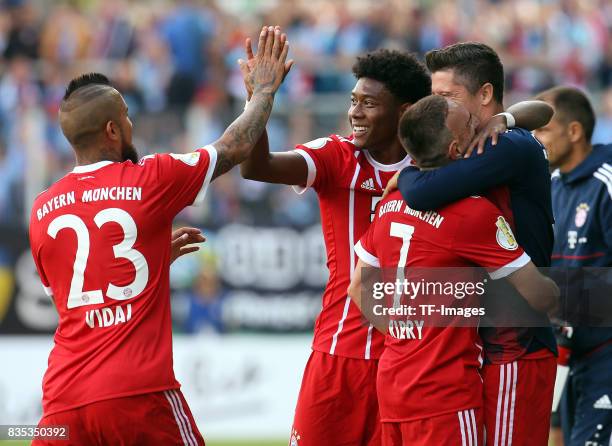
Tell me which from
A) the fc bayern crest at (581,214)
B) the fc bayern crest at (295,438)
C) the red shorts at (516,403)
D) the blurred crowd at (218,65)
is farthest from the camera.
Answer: the blurred crowd at (218,65)

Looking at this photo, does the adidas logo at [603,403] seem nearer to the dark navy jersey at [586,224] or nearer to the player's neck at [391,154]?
the dark navy jersey at [586,224]

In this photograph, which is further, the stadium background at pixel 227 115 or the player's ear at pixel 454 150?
the stadium background at pixel 227 115

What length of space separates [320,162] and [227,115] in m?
7.31

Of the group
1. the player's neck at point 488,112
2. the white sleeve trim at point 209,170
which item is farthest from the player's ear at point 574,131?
the white sleeve trim at point 209,170

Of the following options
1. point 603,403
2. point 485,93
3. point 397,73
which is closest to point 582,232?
point 603,403

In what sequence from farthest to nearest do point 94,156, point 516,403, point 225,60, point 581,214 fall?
point 225,60 < point 581,214 < point 94,156 < point 516,403

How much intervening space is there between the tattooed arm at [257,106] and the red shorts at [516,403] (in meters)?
1.64

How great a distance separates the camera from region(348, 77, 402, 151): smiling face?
5949mm

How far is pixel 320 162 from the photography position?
5969 millimetres

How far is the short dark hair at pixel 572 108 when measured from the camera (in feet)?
23.8

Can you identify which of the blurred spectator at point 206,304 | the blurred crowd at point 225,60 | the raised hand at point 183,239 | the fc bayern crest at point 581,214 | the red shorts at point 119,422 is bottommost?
the red shorts at point 119,422

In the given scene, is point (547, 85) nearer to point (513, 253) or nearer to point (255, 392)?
point (255, 392)

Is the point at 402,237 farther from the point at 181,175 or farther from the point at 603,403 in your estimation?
the point at 603,403

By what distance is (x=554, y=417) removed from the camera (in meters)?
8.03
